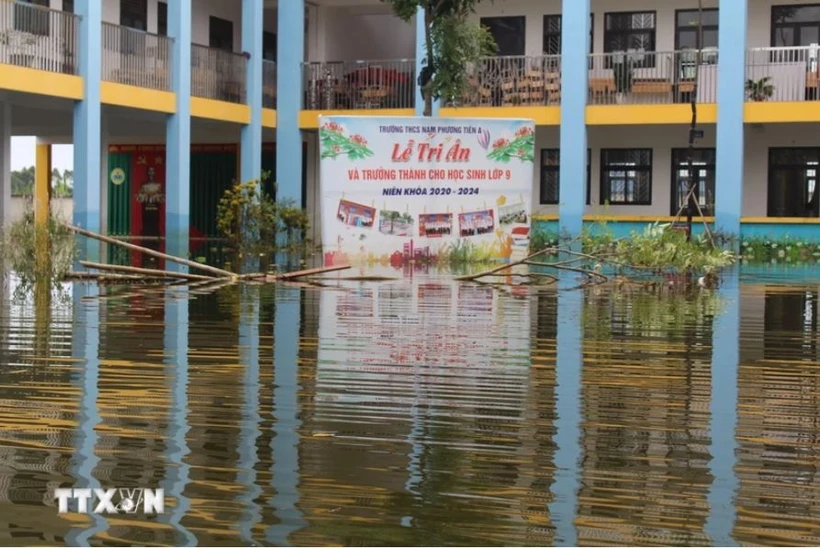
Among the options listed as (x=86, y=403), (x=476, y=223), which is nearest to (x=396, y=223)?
(x=476, y=223)

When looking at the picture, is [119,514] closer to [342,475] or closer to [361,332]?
[342,475]

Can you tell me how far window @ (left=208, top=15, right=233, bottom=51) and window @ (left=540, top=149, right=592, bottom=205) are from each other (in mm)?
7619

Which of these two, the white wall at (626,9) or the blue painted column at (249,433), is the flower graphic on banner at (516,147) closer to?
the blue painted column at (249,433)

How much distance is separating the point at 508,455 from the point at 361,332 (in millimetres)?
4891

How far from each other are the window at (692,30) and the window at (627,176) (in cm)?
253

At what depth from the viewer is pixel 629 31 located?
31562mm

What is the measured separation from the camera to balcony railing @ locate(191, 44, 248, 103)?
27.6m

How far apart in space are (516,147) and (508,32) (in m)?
12.9

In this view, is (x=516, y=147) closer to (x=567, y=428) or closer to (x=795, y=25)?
(x=795, y=25)

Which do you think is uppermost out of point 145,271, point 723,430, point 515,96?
point 515,96

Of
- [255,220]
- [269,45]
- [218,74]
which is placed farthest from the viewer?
[269,45]

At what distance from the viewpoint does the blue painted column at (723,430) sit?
173 inches

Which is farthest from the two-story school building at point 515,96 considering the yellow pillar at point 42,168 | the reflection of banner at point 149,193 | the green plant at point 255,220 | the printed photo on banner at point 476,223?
the printed photo on banner at point 476,223

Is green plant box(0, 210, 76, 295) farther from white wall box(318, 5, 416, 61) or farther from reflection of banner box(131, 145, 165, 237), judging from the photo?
reflection of banner box(131, 145, 165, 237)
